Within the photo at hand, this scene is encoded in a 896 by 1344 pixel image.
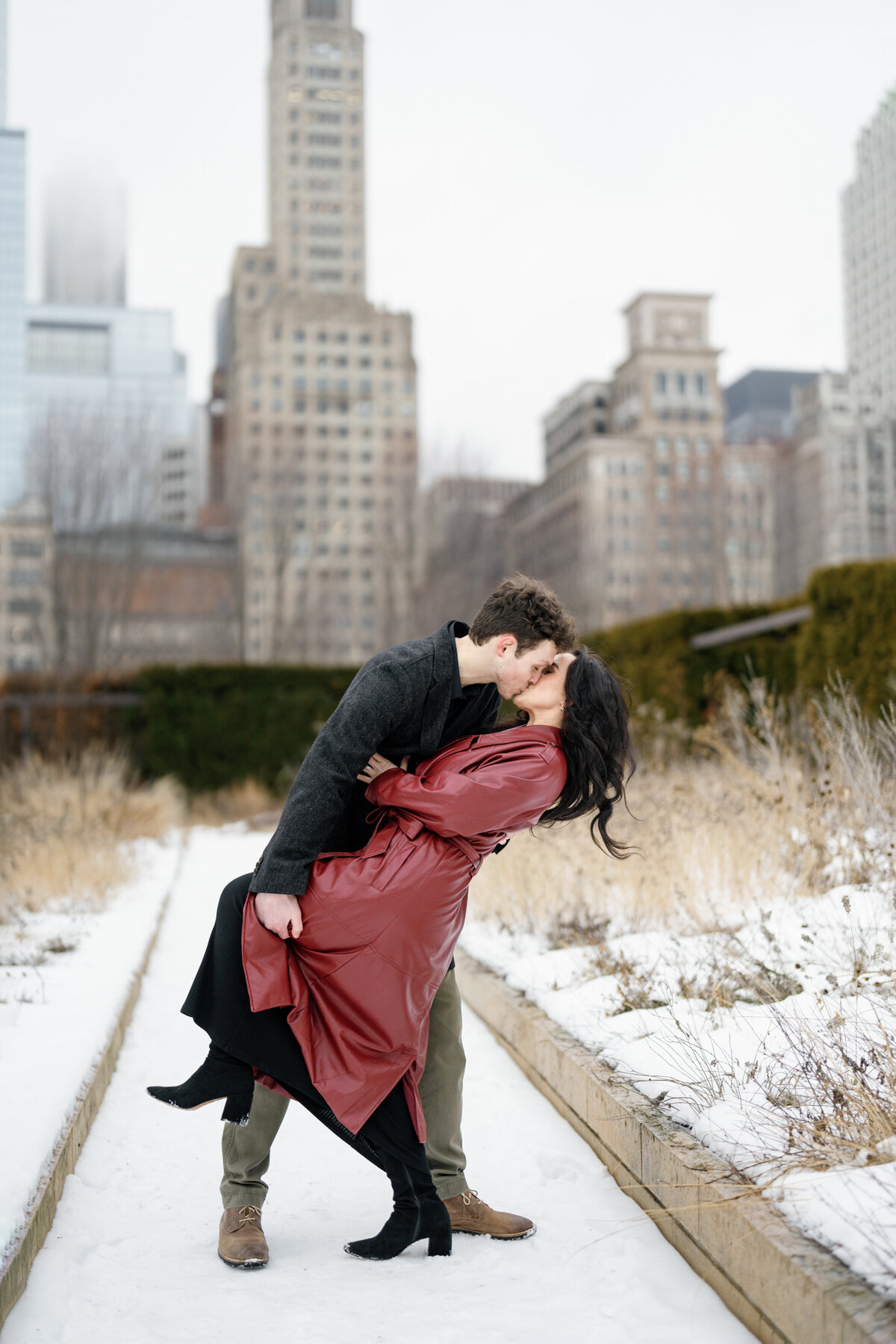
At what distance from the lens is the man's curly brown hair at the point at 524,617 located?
105 inches

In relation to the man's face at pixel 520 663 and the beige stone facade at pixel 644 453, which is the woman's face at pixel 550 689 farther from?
the beige stone facade at pixel 644 453

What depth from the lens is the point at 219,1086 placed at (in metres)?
2.60

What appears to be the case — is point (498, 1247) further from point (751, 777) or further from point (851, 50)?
point (851, 50)

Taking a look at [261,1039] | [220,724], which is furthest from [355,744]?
[220,724]

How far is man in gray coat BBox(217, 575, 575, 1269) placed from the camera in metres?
2.53

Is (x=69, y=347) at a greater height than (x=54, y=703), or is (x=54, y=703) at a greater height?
(x=69, y=347)

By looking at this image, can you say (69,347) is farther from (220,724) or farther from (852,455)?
(220,724)

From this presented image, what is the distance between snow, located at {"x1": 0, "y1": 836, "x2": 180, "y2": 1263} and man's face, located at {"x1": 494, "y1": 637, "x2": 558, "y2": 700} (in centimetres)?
163

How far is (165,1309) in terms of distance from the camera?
246 cm

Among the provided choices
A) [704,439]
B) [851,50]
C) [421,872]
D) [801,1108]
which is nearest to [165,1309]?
[421,872]

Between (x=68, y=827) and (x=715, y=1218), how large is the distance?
6976mm

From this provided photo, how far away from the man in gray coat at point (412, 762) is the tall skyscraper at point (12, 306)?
128783 millimetres

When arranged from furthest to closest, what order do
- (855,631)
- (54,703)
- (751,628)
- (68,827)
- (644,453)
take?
(644,453), (54,703), (751,628), (855,631), (68,827)

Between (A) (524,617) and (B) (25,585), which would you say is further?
(B) (25,585)
